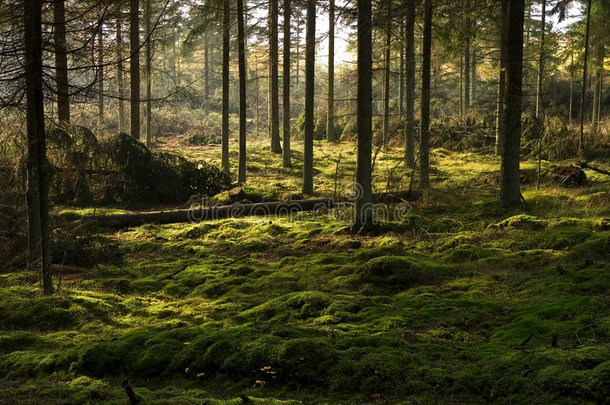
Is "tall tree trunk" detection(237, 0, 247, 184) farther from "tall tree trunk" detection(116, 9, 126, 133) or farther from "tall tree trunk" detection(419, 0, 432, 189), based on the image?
"tall tree trunk" detection(419, 0, 432, 189)

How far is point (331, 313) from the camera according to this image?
6.16 m

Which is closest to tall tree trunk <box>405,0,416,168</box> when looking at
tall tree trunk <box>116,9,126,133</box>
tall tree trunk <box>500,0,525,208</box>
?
tall tree trunk <box>500,0,525,208</box>

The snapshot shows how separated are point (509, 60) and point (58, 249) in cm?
1008

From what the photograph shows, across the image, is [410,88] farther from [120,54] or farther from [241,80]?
[120,54]

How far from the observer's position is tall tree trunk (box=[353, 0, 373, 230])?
10.0m

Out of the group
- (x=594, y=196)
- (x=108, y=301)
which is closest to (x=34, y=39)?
(x=108, y=301)

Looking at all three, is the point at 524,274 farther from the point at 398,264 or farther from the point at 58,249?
the point at 58,249

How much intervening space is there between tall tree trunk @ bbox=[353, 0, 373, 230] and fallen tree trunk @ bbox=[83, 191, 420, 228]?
8.34 feet

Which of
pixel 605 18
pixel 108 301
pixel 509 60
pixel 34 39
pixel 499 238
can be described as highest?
pixel 605 18

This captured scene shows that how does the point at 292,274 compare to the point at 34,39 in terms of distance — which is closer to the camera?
the point at 34,39

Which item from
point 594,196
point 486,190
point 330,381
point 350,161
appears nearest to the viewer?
point 330,381

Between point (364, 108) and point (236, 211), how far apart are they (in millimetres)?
5679

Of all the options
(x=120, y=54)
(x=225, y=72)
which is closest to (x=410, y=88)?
(x=225, y=72)

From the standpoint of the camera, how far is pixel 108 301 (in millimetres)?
7289
